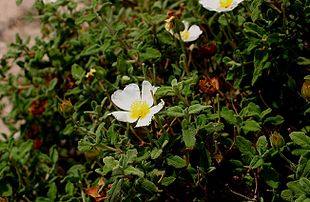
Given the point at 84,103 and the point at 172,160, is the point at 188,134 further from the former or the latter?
the point at 84,103

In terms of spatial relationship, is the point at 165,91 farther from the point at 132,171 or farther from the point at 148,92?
the point at 132,171

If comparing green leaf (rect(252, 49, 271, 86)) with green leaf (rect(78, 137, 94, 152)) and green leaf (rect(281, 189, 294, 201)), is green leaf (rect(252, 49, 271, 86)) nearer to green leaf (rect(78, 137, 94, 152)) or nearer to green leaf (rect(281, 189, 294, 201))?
green leaf (rect(281, 189, 294, 201))

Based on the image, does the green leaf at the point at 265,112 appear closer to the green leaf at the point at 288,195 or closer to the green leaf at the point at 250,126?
the green leaf at the point at 250,126

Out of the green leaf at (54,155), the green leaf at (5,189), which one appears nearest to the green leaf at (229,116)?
the green leaf at (54,155)

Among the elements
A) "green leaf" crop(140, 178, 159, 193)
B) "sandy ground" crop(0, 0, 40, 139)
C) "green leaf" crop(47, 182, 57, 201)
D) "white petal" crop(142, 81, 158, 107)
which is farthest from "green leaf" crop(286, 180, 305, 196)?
"sandy ground" crop(0, 0, 40, 139)

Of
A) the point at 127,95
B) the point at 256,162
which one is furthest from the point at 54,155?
the point at 256,162

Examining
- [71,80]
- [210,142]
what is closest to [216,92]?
[210,142]
